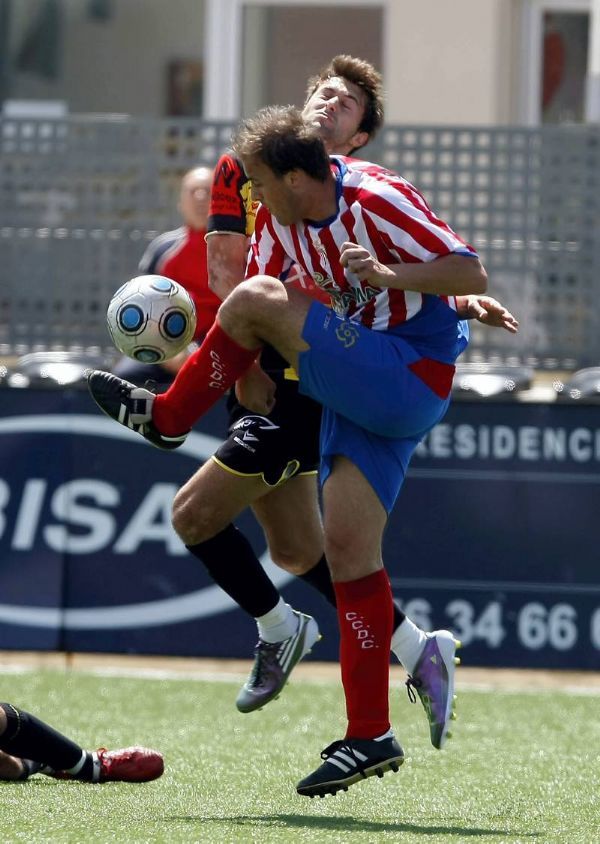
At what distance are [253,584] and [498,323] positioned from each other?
109 cm

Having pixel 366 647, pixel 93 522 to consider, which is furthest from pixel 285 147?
pixel 93 522

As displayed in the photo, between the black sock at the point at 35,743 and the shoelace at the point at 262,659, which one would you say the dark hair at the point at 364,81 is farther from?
the black sock at the point at 35,743

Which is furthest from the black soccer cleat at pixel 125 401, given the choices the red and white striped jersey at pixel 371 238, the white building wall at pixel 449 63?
the white building wall at pixel 449 63

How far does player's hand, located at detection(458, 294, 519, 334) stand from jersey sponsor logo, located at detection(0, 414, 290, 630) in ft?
10.7

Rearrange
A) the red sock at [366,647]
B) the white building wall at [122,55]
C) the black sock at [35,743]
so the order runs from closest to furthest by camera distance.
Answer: the red sock at [366,647] → the black sock at [35,743] → the white building wall at [122,55]

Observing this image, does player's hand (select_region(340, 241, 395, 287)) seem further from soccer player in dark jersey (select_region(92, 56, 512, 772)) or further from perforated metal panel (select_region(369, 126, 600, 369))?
perforated metal panel (select_region(369, 126, 600, 369))

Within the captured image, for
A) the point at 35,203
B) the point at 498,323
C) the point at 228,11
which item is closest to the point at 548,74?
the point at 228,11

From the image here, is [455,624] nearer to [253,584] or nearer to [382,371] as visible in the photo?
[253,584]

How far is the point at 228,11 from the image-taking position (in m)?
12.0

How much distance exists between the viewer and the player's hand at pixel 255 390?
4.91 m

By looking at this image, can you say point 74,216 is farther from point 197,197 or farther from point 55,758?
point 55,758

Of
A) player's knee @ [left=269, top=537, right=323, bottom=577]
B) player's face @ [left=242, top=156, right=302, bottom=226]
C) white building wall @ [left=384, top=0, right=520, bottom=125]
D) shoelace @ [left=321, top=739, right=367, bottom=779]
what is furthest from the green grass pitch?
white building wall @ [left=384, top=0, right=520, bottom=125]

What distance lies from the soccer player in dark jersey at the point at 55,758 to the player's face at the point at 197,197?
348cm

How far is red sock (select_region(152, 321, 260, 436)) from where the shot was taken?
15.1 feet
